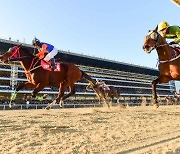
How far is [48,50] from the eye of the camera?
10016mm

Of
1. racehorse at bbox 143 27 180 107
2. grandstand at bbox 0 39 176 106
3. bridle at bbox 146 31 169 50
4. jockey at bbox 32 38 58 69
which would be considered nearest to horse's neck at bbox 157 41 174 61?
racehorse at bbox 143 27 180 107

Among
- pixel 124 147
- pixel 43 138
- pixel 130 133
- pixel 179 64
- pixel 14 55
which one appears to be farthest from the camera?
pixel 14 55

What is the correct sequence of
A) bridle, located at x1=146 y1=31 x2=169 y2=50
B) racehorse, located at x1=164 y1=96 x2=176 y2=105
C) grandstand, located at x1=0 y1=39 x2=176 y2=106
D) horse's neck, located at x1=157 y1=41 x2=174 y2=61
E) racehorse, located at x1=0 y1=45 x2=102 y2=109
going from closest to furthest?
bridle, located at x1=146 y1=31 x2=169 y2=50
horse's neck, located at x1=157 y1=41 x2=174 y2=61
racehorse, located at x1=0 y1=45 x2=102 y2=109
racehorse, located at x1=164 y1=96 x2=176 y2=105
grandstand, located at x1=0 y1=39 x2=176 y2=106

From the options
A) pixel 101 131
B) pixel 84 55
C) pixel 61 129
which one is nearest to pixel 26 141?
pixel 61 129

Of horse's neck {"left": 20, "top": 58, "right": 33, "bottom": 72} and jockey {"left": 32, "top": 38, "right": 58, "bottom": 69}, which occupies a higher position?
jockey {"left": 32, "top": 38, "right": 58, "bottom": 69}

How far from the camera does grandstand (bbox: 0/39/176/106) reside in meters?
40.5

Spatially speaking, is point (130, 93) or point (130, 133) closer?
point (130, 133)

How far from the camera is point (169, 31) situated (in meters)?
8.48

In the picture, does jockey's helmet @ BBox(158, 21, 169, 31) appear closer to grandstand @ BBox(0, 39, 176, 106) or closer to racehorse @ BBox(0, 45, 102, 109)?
racehorse @ BBox(0, 45, 102, 109)

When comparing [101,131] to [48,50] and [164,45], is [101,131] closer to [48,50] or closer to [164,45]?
[164,45]

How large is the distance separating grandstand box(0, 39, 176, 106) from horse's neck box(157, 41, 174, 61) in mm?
31950

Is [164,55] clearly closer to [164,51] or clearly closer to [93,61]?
[164,51]

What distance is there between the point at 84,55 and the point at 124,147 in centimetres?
5489

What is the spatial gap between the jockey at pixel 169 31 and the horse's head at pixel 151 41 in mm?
304
